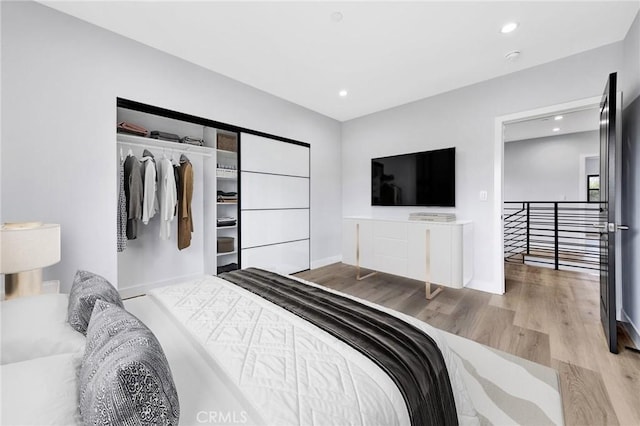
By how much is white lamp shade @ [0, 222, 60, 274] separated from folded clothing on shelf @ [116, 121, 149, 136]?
145cm

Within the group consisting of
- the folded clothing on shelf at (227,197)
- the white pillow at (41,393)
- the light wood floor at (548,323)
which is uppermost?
the folded clothing on shelf at (227,197)

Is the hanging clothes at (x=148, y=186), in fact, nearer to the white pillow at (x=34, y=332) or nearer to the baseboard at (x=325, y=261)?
the white pillow at (x=34, y=332)

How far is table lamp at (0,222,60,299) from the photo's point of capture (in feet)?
4.59

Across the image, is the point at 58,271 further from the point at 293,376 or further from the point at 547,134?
the point at 547,134

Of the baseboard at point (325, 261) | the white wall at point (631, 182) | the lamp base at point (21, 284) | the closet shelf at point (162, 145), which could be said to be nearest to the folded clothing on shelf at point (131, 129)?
the closet shelf at point (162, 145)

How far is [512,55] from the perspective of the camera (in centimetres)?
261

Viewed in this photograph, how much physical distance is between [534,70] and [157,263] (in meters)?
4.73

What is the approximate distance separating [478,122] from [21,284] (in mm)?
4257

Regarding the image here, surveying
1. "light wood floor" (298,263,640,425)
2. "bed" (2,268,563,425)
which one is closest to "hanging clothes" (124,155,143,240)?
"bed" (2,268,563,425)

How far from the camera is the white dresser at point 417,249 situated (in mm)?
2902

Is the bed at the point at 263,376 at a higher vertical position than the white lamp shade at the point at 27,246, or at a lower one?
lower

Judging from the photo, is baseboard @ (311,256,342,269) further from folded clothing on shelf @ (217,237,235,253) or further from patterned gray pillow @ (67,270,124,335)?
patterned gray pillow @ (67,270,124,335)

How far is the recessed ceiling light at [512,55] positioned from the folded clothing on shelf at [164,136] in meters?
3.58

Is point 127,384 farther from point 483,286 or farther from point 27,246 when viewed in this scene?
point 483,286
